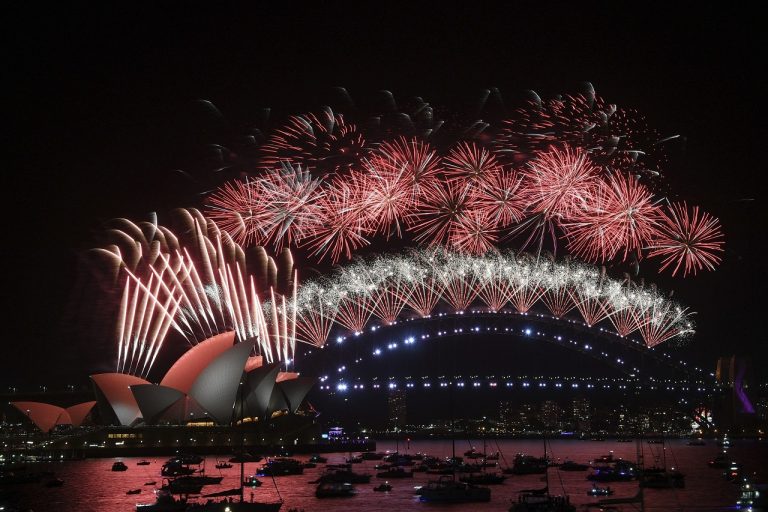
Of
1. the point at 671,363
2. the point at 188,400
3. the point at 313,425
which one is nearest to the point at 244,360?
the point at 188,400

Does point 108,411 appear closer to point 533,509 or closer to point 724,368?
point 533,509

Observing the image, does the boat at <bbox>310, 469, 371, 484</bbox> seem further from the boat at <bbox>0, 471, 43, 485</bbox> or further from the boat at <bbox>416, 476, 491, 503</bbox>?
the boat at <bbox>0, 471, 43, 485</bbox>

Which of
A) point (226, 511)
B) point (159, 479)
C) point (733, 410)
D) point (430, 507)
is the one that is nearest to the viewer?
point (226, 511)

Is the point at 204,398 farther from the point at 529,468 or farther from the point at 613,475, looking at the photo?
the point at 613,475

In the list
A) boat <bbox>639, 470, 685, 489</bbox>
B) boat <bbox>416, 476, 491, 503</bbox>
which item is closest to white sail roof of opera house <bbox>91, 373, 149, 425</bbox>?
boat <bbox>416, 476, 491, 503</bbox>

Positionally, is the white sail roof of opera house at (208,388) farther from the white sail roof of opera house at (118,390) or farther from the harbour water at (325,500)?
the harbour water at (325,500)

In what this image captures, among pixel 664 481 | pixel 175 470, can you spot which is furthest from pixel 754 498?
pixel 175 470

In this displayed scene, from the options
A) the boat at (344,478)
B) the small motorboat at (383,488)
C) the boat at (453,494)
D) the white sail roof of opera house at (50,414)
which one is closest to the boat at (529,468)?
the boat at (344,478)

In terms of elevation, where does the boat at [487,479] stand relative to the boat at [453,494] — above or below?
above
